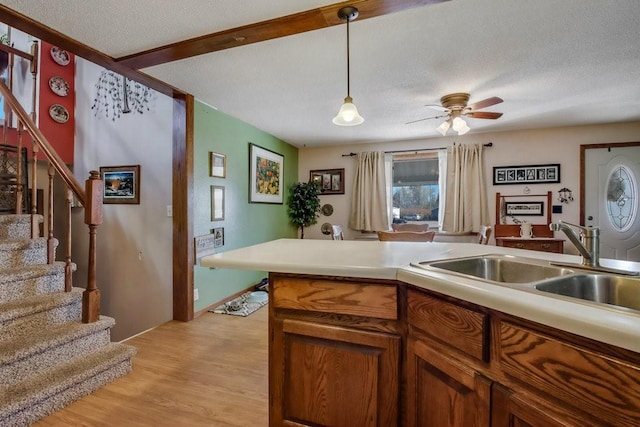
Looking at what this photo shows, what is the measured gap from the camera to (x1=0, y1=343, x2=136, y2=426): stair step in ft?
5.28

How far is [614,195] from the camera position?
13.7 feet

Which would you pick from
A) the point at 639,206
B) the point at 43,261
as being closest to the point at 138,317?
the point at 43,261

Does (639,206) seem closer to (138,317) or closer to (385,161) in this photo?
(385,161)

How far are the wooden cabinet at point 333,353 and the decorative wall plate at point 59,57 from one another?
164 inches

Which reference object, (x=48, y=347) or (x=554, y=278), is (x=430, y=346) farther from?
(x=48, y=347)

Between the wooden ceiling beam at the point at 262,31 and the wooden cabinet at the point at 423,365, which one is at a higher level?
the wooden ceiling beam at the point at 262,31

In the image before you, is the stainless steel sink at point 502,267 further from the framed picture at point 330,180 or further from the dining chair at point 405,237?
the framed picture at point 330,180

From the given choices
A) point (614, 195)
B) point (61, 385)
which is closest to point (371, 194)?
point (614, 195)

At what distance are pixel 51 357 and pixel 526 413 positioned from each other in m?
2.46

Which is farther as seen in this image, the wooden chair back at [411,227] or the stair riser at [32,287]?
the wooden chair back at [411,227]

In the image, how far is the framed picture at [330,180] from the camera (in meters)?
5.58

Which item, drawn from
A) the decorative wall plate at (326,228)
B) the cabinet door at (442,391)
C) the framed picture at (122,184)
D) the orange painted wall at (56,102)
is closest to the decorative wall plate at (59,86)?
the orange painted wall at (56,102)

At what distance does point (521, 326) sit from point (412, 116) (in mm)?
3472

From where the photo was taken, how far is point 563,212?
4.38 metres
